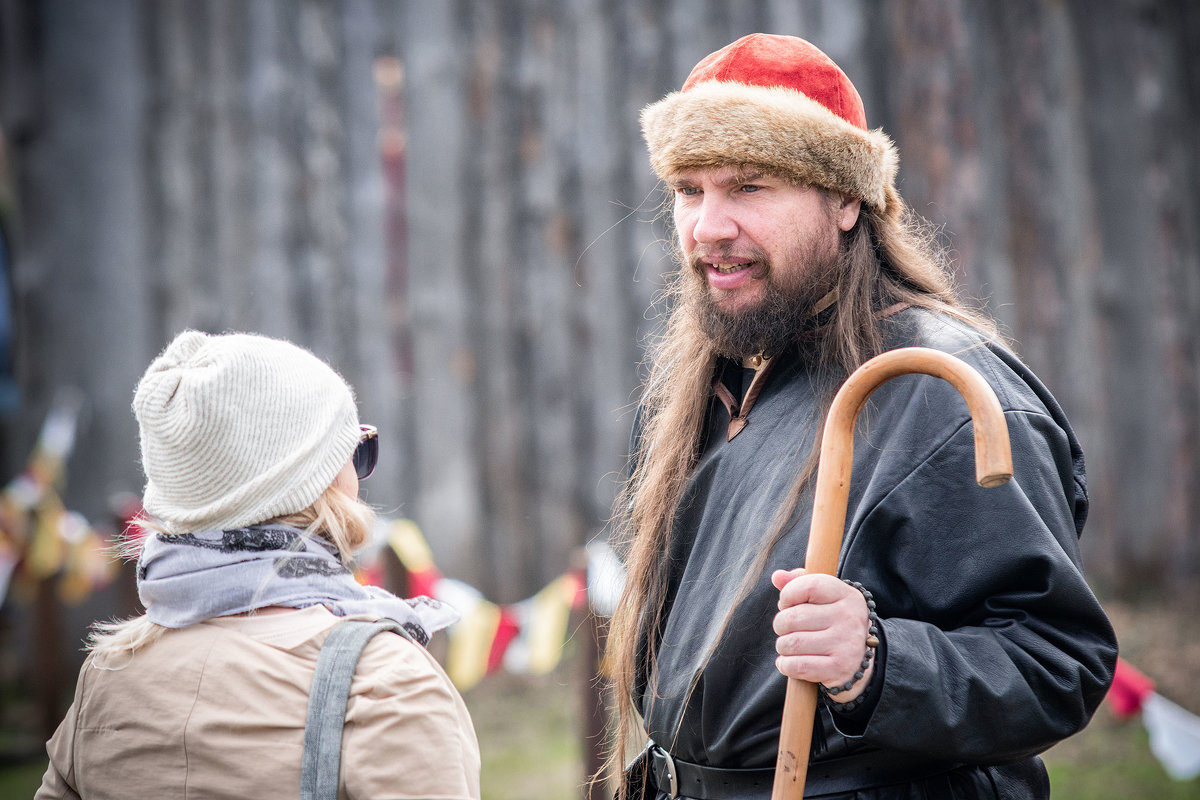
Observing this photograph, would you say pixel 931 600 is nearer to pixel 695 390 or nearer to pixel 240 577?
pixel 695 390

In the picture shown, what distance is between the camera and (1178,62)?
6.35 meters

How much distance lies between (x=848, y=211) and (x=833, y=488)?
745 millimetres

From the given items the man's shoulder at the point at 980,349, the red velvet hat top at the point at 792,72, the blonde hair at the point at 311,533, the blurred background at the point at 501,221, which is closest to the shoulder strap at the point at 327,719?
the blonde hair at the point at 311,533

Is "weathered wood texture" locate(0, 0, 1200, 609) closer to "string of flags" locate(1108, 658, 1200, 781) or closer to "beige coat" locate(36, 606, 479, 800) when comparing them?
"string of flags" locate(1108, 658, 1200, 781)

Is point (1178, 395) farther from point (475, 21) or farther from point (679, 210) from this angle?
point (679, 210)

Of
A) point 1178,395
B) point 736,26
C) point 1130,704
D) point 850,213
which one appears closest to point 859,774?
point 850,213

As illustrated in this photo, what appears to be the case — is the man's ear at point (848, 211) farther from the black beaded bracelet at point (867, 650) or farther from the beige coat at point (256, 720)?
the beige coat at point (256, 720)

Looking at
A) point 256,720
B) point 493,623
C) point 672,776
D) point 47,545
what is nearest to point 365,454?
point 256,720

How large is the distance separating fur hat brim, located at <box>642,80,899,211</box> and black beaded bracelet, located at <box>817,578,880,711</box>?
0.89 m

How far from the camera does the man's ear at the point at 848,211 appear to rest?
2246mm

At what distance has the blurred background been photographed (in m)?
6.03

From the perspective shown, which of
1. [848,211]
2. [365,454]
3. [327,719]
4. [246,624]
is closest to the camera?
[327,719]

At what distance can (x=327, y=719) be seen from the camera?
5.28 ft

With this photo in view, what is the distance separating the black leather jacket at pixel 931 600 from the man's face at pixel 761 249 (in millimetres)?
171
